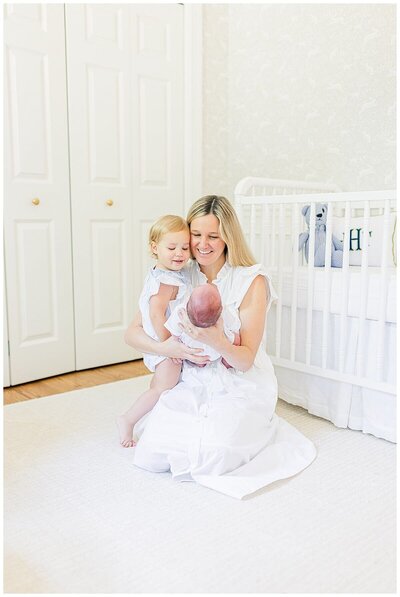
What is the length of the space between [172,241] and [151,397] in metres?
0.51

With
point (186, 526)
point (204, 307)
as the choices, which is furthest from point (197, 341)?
point (186, 526)

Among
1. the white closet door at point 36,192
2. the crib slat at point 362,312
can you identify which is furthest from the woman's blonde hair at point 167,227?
the white closet door at point 36,192

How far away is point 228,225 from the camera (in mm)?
1715

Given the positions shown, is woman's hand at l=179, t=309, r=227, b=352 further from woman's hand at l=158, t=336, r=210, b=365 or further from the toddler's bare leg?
the toddler's bare leg

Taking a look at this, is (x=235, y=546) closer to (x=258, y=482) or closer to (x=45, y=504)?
(x=258, y=482)

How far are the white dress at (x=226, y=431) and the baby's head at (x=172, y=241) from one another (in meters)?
0.13

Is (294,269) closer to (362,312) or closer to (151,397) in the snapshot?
(362,312)

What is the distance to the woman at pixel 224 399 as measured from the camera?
1.53 m

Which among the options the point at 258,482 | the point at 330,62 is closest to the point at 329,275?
the point at 258,482

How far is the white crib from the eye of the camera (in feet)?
5.90

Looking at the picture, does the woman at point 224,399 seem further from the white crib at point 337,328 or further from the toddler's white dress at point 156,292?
the white crib at point 337,328

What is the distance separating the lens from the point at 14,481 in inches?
60.7

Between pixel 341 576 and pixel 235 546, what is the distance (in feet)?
0.77

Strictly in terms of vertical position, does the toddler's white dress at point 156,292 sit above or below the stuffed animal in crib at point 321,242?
below
